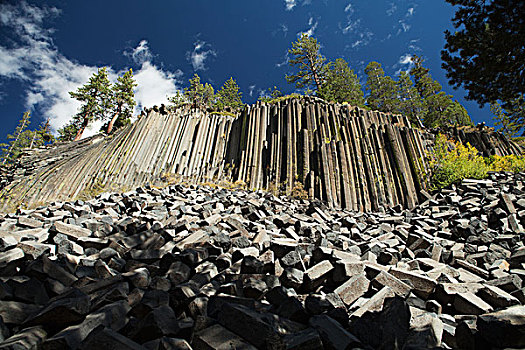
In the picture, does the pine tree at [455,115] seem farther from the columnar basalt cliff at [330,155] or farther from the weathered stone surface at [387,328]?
the weathered stone surface at [387,328]

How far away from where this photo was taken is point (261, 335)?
5.10 ft

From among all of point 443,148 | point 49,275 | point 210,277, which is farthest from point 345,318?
point 443,148

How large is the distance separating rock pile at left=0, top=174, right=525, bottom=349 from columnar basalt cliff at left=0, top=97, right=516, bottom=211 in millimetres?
3805

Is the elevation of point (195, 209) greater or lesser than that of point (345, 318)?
greater

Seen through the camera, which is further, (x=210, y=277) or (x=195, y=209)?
(x=195, y=209)

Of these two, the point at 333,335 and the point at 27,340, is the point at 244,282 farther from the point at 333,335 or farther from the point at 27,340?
the point at 27,340

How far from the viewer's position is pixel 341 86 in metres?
26.7

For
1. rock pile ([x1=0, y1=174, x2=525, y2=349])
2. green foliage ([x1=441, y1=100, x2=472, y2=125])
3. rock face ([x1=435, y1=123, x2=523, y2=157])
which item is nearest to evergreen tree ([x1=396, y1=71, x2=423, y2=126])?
green foliage ([x1=441, y1=100, x2=472, y2=125])

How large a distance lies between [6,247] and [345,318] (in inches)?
164

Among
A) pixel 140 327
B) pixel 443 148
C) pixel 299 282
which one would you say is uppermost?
pixel 443 148

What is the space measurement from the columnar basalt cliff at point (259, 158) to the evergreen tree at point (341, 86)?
13.2 metres

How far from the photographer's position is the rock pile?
64.5 inches

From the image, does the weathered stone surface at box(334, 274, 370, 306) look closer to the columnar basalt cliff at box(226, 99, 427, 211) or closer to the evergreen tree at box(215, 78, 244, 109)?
the columnar basalt cliff at box(226, 99, 427, 211)

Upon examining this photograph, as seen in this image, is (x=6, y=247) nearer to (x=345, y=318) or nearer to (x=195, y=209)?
(x=195, y=209)
